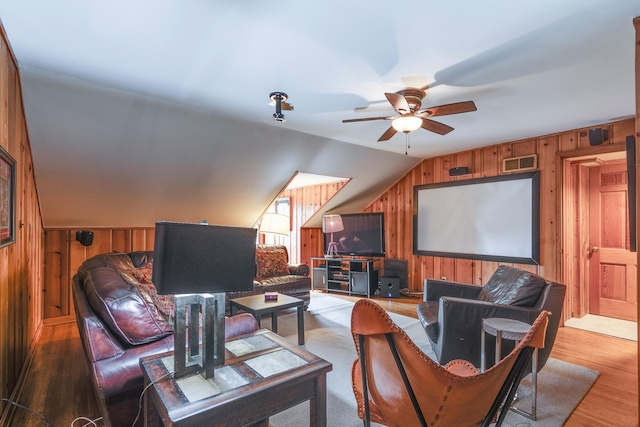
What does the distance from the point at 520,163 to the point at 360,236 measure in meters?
2.71

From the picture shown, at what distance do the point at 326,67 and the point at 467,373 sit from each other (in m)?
2.08

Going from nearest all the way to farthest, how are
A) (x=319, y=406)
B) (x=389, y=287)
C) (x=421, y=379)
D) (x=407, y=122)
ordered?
1. (x=421, y=379)
2. (x=319, y=406)
3. (x=407, y=122)
4. (x=389, y=287)

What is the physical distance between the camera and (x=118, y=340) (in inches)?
68.7

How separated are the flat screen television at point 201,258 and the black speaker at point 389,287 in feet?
14.1

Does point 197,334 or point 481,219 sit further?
point 481,219

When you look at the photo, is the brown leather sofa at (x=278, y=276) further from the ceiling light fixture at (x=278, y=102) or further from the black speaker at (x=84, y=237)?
the ceiling light fixture at (x=278, y=102)

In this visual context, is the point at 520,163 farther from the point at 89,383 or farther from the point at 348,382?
the point at 89,383

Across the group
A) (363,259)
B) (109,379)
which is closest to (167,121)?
(109,379)

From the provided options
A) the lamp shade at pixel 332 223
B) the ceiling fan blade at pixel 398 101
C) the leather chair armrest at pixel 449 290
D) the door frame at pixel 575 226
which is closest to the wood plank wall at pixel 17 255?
the ceiling fan blade at pixel 398 101

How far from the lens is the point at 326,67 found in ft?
7.42

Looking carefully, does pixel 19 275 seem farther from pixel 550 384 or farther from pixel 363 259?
pixel 363 259

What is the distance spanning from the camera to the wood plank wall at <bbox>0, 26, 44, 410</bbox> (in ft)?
6.26

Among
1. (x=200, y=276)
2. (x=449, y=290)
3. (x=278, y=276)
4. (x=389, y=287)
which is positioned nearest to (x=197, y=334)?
(x=200, y=276)

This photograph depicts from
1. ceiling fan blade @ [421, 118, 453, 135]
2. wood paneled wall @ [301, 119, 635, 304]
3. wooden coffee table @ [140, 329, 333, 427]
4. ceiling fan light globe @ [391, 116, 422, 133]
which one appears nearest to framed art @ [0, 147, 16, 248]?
wooden coffee table @ [140, 329, 333, 427]
